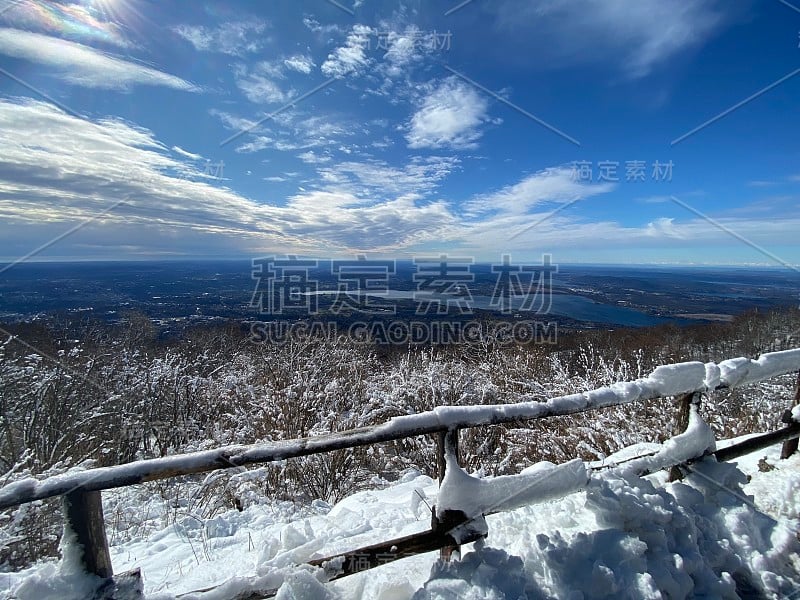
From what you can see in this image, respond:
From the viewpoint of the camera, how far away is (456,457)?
2148 mm

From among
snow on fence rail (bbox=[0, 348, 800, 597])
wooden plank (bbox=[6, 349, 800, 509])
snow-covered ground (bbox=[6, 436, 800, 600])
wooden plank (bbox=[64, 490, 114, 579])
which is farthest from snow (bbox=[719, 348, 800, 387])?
wooden plank (bbox=[64, 490, 114, 579])

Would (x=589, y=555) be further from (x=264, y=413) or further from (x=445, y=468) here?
(x=264, y=413)

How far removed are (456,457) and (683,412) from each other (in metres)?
2.03

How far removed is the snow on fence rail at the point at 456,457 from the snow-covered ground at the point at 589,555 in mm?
138

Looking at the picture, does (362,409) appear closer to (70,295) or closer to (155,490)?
(155,490)

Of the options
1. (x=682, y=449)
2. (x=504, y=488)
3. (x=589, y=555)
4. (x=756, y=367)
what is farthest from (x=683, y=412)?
(x=504, y=488)

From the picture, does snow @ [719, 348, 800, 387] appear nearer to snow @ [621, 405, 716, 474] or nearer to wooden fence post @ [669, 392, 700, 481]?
wooden fence post @ [669, 392, 700, 481]

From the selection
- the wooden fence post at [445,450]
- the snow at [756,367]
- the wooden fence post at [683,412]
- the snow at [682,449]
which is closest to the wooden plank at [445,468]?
the wooden fence post at [445,450]

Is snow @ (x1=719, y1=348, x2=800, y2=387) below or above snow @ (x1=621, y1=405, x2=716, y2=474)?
above

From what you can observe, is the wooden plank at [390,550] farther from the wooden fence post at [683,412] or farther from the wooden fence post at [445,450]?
the wooden fence post at [683,412]

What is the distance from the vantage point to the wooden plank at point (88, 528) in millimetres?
1608

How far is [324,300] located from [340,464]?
3108 centimetres

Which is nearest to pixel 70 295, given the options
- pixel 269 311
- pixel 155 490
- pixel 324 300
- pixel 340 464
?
pixel 269 311

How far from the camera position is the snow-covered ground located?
1.93 metres
